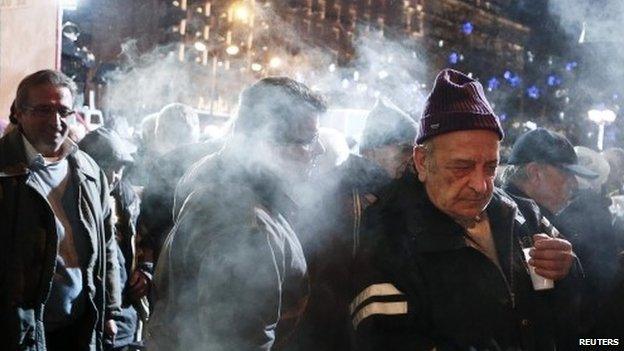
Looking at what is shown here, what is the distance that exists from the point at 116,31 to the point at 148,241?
17.3m

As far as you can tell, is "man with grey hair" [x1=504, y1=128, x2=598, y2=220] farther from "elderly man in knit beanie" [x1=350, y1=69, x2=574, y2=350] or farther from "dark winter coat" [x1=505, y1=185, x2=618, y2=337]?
"elderly man in knit beanie" [x1=350, y1=69, x2=574, y2=350]

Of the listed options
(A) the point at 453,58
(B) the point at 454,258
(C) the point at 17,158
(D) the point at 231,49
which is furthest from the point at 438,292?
(A) the point at 453,58

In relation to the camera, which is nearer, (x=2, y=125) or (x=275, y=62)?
(x=2, y=125)

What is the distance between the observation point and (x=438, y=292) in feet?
6.85

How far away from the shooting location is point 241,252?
222 centimetres

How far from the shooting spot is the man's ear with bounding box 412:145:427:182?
229 cm

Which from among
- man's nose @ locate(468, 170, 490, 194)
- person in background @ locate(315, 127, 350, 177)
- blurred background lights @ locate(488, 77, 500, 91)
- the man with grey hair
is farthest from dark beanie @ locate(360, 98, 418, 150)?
blurred background lights @ locate(488, 77, 500, 91)

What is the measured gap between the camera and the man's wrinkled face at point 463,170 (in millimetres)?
2174

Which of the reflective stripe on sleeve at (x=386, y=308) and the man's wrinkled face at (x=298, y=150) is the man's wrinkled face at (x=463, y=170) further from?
the man's wrinkled face at (x=298, y=150)

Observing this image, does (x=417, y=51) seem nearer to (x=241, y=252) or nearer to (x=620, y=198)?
(x=620, y=198)

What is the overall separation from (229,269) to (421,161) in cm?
80

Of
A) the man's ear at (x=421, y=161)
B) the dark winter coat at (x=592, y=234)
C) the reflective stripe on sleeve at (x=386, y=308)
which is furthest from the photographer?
the dark winter coat at (x=592, y=234)

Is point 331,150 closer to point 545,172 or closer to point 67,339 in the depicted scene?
point 545,172

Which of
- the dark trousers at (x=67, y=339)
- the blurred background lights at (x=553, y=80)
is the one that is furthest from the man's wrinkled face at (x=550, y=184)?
the blurred background lights at (x=553, y=80)
